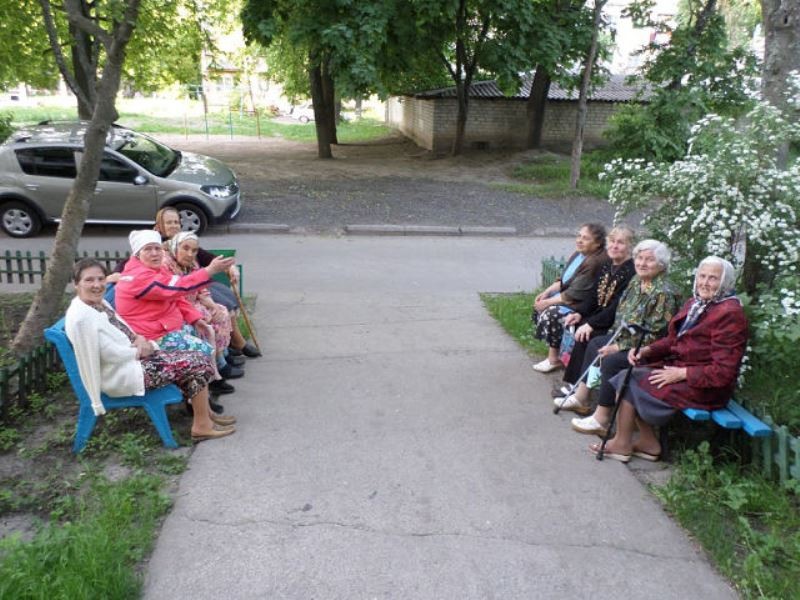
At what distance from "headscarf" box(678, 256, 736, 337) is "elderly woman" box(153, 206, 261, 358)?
12.3ft

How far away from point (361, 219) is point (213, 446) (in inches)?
343

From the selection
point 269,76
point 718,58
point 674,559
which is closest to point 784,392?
point 674,559

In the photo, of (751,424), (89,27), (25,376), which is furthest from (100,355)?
(751,424)

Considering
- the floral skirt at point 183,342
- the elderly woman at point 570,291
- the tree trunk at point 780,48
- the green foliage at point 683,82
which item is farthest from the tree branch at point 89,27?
the green foliage at point 683,82

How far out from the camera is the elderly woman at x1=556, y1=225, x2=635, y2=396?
5.41 metres

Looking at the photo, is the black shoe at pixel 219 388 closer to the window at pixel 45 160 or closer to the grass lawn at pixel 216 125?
the window at pixel 45 160

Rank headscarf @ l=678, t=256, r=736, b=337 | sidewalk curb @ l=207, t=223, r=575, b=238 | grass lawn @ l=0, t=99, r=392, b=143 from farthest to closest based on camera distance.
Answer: grass lawn @ l=0, t=99, r=392, b=143
sidewalk curb @ l=207, t=223, r=575, b=238
headscarf @ l=678, t=256, r=736, b=337

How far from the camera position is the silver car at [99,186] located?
11180 mm

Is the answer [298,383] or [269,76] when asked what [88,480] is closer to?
[298,383]

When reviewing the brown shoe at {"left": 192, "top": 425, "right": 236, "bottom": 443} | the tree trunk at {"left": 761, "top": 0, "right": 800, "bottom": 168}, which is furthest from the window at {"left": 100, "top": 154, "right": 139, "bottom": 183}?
the tree trunk at {"left": 761, "top": 0, "right": 800, "bottom": 168}

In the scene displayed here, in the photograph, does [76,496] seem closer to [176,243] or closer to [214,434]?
[214,434]

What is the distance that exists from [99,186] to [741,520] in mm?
10518

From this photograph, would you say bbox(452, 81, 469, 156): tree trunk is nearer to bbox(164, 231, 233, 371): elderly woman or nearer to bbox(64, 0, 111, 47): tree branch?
bbox(64, 0, 111, 47): tree branch

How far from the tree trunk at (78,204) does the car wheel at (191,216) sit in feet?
18.6
